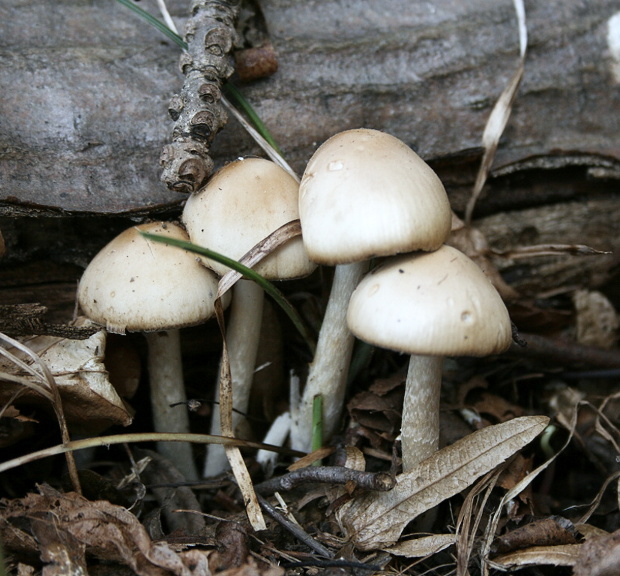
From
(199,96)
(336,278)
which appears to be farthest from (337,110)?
(336,278)

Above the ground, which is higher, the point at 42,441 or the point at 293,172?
the point at 293,172

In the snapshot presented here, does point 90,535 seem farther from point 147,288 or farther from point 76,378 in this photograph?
point 147,288

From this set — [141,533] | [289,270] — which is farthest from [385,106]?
[141,533]

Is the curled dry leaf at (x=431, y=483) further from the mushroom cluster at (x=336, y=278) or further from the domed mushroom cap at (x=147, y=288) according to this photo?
the domed mushroom cap at (x=147, y=288)

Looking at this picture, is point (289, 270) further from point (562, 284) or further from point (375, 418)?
point (562, 284)

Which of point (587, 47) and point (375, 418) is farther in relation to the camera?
point (587, 47)

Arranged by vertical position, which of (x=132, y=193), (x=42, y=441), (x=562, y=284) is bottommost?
(x=42, y=441)

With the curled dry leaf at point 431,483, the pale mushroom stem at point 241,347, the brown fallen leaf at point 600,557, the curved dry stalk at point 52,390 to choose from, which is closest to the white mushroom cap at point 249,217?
the pale mushroom stem at point 241,347

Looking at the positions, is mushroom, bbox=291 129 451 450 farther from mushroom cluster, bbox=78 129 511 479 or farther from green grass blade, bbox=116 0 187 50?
green grass blade, bbox=116 0 187 50
